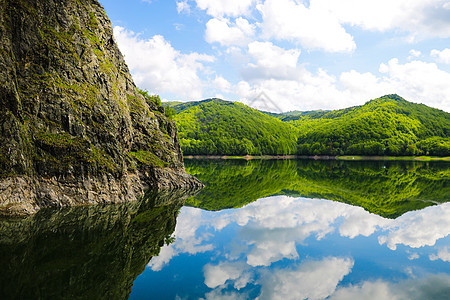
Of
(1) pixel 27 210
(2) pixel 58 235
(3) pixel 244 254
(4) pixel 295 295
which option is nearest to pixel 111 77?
(1) pixel 27 210

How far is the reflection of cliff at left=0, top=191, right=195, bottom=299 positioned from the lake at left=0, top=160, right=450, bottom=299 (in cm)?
6

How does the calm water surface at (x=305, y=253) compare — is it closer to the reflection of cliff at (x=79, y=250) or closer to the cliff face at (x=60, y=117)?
the reflection of cliff at (x=79, y=250)

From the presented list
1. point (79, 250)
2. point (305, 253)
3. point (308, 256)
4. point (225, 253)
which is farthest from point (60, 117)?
point (308, 256)

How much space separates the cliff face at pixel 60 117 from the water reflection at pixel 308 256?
42.7ft

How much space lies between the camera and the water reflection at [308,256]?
15375 mm

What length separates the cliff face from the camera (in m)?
27.6

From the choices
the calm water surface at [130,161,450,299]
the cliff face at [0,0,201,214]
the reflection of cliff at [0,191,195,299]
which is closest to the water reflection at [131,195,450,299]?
the calm water surface at [130,161,450,299]

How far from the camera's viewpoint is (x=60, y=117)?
33188mm

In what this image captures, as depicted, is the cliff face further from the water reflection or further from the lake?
the water reflection

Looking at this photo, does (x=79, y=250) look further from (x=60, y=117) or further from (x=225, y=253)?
(x=60, y=117)

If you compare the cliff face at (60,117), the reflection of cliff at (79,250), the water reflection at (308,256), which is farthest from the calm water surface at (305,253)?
the cliff face at (60,117)

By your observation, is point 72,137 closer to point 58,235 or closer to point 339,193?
point 58,235

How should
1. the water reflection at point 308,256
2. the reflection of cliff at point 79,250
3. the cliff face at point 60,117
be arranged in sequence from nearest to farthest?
the reflection of cliff at point 79,250
the water reflection at point 308,256
the cliff face at point 60,117

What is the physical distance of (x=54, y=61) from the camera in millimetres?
35656
